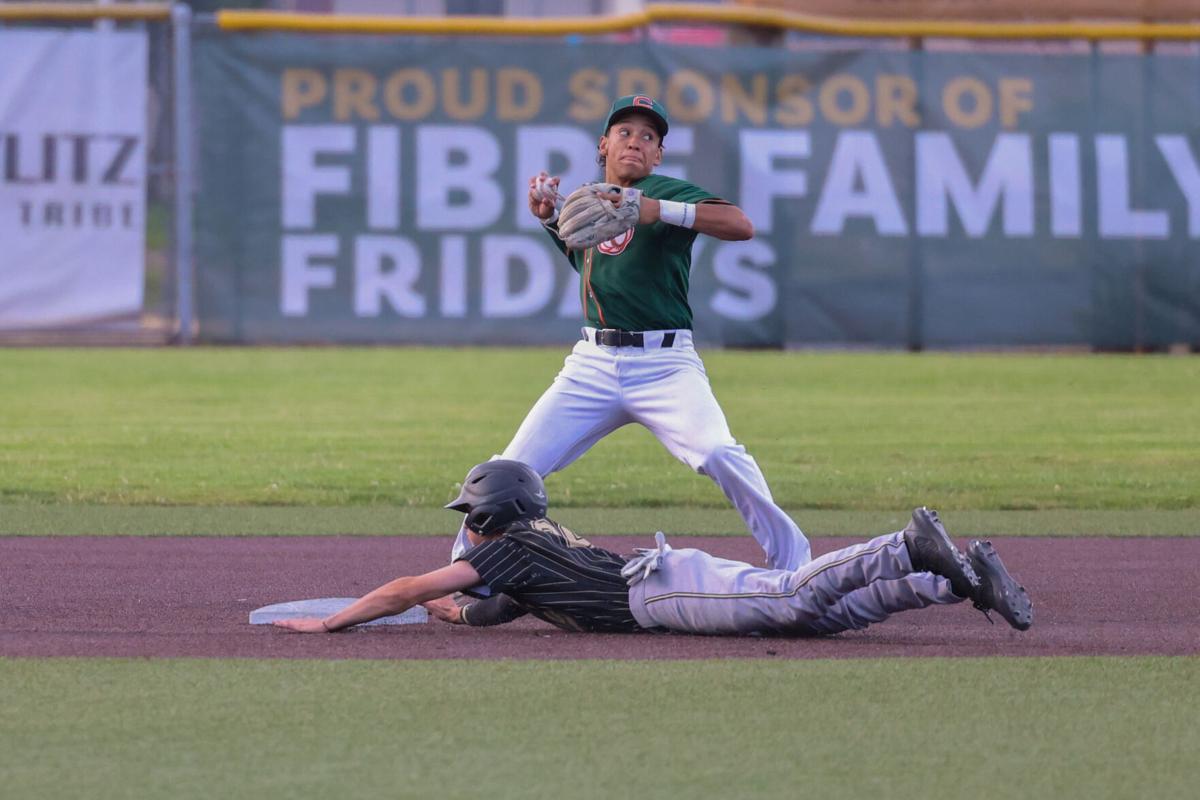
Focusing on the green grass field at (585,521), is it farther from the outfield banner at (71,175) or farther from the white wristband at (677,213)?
the white wristband at (677,213)

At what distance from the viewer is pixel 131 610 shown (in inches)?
246

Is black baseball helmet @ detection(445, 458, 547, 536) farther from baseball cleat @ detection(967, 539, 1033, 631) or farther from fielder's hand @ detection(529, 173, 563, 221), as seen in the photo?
baseball cleat @ detection(967, 539, 1033, 631)

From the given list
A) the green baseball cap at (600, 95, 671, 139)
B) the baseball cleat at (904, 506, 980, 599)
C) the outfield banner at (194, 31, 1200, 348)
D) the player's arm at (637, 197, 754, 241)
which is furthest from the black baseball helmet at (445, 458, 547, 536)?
the outfield banner at (194, 31, 1200, 348)

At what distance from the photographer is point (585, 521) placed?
8977 mm

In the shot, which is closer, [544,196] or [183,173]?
[544,196]

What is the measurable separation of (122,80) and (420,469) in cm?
807

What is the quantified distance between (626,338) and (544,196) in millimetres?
613

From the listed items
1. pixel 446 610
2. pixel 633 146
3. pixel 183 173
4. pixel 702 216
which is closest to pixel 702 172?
pixel 183 173

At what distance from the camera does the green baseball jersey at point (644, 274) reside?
21.2ft

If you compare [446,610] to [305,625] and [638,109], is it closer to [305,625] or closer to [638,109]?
[305,625]

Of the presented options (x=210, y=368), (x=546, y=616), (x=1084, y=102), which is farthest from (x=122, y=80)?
(x=546, y=616)

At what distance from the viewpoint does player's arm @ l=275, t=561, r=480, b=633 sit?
18.2 ft

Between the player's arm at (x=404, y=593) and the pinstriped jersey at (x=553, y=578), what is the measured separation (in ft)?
0.17

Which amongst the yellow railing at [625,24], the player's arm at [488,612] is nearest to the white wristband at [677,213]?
the player's arm at [488,612]
